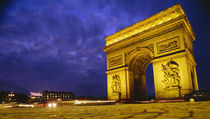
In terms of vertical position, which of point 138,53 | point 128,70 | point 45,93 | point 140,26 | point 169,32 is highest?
point 140,26

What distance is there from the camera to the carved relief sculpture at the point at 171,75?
12522 mm

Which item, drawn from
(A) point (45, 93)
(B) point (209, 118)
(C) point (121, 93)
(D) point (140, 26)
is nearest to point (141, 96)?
(C) point (121, 93)

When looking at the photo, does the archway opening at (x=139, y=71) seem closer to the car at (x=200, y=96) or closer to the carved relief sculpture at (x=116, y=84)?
the carved relief sculpture at (x=116, y=84)

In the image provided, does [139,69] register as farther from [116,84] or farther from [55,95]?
[55,95]

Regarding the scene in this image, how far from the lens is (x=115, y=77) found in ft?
57.1

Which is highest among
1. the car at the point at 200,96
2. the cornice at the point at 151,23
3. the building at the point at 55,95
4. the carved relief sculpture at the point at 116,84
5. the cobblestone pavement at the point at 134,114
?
the cornice at the point at 151,23

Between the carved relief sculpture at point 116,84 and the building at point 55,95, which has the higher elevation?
the carved relief sculpture at point 116,84

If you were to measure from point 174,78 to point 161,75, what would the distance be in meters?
1.21

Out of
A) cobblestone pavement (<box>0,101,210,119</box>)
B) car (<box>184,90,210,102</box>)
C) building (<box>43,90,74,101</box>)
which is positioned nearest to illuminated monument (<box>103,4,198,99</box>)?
car (<box>184,90,210,102</box>)

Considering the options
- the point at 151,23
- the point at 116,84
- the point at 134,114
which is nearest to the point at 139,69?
the point at 116,84

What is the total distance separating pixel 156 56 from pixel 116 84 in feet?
17.8

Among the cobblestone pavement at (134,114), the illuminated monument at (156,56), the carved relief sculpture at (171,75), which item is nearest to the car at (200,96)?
the illuminated monument at (156,56)

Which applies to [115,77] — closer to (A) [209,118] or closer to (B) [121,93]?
(B) [121,93]

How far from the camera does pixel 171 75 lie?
12.9 meters
